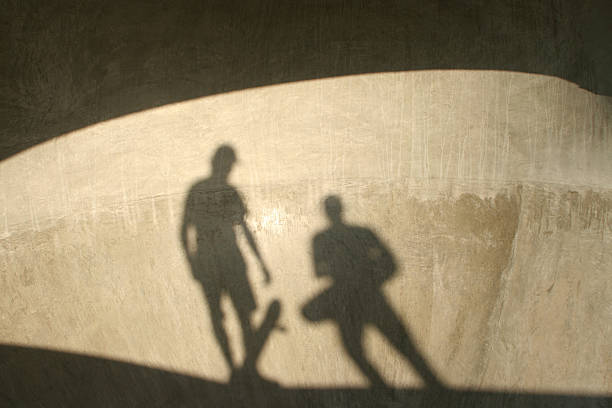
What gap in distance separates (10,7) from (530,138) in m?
7.11

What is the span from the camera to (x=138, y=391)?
5.27m

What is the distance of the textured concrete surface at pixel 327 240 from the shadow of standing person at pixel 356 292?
3 centimetres

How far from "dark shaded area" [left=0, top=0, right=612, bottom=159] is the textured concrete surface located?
122 millimetres

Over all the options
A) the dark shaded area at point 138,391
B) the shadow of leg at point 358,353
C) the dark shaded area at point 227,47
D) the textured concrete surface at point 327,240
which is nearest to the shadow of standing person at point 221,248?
the textured concrete surface at point 327,240

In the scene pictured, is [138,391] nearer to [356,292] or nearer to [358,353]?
[358,353]

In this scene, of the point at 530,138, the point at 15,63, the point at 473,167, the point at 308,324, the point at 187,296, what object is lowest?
the point at 308,324

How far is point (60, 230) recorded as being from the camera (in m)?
5.60

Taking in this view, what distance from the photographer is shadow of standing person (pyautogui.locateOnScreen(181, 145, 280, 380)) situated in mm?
5660

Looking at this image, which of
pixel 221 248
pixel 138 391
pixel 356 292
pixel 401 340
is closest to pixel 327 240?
pixel 356 292

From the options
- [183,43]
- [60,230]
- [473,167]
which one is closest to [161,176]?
[60,230]

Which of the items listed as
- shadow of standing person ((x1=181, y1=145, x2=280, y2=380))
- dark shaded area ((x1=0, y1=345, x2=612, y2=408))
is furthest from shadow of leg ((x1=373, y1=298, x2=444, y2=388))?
shadow of standing person ((x1=181, y1=145, x2=280, y2=380))

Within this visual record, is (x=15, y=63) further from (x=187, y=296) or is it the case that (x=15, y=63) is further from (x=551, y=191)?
(x=551, y=191)

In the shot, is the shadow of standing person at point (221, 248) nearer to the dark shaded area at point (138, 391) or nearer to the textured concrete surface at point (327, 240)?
the textured concrete surface at point (327, 240)

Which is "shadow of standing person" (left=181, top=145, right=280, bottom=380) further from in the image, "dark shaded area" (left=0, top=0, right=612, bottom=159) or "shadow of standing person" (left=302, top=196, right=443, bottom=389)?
"dark shaded area" (left=0, top=0, right=612, bottom=159)
